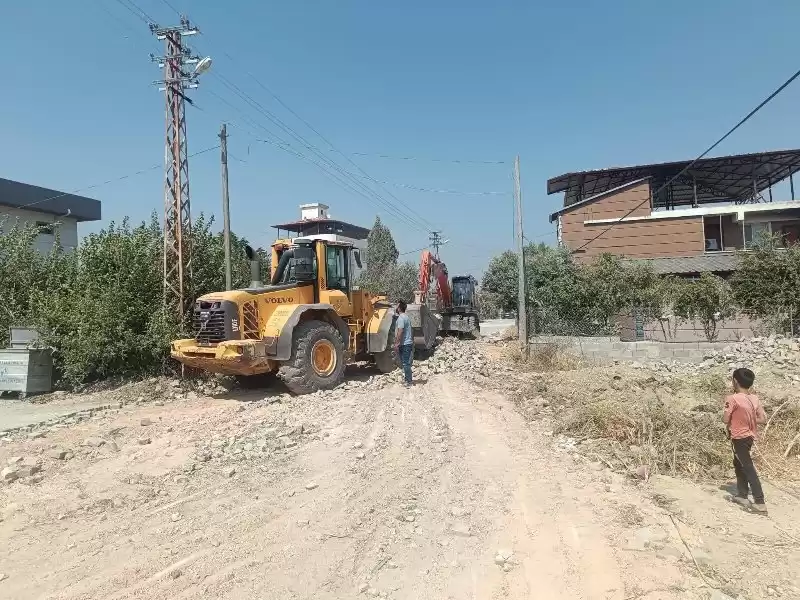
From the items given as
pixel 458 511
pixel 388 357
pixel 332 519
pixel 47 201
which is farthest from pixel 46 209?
pixel 458 511

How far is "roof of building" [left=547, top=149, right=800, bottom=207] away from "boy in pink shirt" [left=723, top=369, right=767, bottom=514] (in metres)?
25.2

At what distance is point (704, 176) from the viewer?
101 feet

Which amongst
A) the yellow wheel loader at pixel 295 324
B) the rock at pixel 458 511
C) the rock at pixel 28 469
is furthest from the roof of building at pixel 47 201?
the rock at pixel 458 511

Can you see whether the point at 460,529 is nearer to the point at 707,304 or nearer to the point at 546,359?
the point at 546,359

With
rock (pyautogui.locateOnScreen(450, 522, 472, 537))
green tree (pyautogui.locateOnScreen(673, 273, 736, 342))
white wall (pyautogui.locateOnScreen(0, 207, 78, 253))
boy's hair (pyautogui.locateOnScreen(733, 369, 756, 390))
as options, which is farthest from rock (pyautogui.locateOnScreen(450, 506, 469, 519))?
white wall (pyautogui.locateOnScreen(0, 207, 78, 253))

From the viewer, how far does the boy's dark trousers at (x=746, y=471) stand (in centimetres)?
496

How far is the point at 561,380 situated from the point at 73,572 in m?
8.66

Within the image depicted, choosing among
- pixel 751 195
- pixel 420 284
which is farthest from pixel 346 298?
pixel 751 195

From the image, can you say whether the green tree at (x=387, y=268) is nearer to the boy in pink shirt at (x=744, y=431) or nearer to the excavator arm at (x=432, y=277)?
the excavator arm at (x=432, y=277)

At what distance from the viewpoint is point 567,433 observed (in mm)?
7078

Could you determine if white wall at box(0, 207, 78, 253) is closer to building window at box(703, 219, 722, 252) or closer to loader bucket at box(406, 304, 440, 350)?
loader bucket at box(406, 304, 440, 350)

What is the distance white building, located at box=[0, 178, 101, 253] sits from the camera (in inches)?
1067

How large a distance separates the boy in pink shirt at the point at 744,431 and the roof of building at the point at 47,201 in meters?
30.9

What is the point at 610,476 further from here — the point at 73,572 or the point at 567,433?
the point at 73,572
